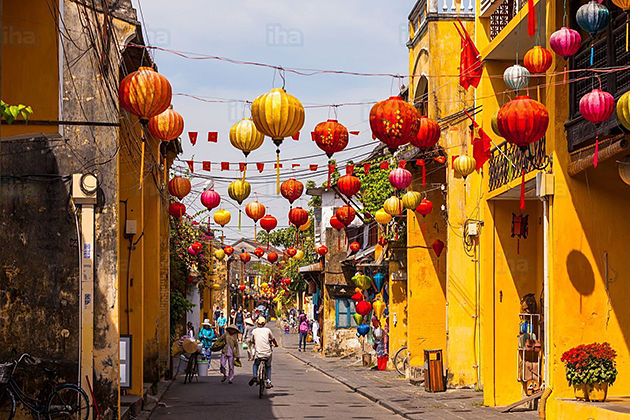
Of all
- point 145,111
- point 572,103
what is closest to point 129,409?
point 145,111

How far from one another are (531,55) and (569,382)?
5428mm

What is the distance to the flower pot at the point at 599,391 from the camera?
48.1ft

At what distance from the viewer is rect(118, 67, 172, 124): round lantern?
38.5 ft

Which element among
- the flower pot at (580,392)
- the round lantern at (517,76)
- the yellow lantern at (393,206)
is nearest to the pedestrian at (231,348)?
the yellow lantern at (393,206)

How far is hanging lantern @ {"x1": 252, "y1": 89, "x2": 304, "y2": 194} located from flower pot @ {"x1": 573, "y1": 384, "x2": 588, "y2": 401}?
20.9ft

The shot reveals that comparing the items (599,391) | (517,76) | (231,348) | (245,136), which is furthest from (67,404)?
(231,348)

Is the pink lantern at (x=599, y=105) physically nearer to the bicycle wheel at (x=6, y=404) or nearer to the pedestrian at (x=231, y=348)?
the bicycle wheel at (x=6, y=404)

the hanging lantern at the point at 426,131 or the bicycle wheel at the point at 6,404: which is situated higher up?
the hanging lantern at the point at 426,131

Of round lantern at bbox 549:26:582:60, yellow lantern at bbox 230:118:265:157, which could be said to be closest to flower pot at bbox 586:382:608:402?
round lantern at bbox 549:26:582:60

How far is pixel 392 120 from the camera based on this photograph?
13.8 m

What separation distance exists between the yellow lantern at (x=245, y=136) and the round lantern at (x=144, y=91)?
3.55 meters

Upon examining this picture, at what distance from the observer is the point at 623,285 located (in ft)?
51.6

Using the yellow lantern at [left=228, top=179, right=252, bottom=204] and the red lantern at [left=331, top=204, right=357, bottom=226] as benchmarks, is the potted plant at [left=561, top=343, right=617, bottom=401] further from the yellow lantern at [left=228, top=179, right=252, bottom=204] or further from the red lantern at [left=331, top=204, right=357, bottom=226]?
the red lantern at [left=331, top=204, right=357, bottom=226]

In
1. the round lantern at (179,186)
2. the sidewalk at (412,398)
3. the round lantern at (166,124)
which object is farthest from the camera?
the round lantern at (179,186)
